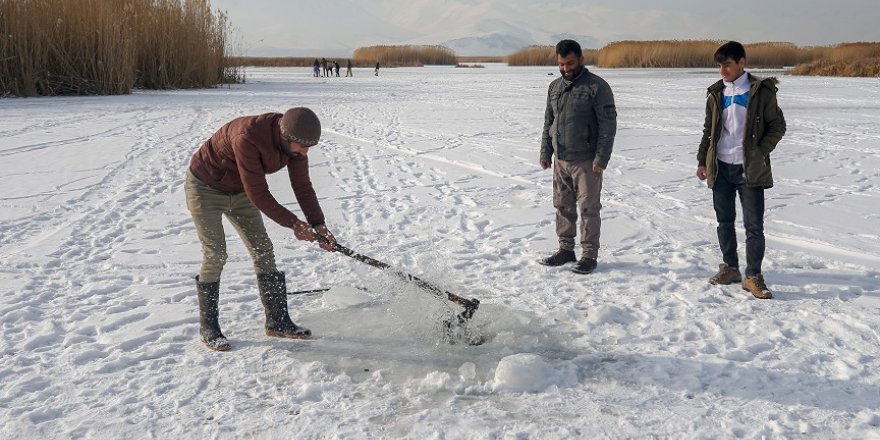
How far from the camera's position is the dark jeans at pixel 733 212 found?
4555mm

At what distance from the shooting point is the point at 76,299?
4.55 m

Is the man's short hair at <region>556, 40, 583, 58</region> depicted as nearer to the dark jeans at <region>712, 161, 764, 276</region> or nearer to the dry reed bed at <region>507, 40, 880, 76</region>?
the dark jeans at <region>712, 161, 764, 276</region>

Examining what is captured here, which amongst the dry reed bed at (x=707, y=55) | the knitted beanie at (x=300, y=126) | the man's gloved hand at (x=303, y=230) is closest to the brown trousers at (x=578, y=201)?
the man's gloved hand at (x=303, y=230)

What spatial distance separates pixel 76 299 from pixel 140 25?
792 inches

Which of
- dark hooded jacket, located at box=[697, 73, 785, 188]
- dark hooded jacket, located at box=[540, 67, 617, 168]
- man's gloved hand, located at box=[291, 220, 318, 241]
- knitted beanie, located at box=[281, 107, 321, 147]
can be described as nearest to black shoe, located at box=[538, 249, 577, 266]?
dark hooded jacket, located at box=[540, 67, 617, 168]

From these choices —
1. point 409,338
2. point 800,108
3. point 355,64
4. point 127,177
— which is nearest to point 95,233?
point 127,177

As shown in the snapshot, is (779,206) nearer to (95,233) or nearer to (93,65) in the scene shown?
(95,233)

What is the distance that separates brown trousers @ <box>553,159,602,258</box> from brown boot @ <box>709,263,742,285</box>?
0.88m

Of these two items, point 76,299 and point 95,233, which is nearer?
point 76,299

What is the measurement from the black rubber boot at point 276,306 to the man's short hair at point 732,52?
3179mm

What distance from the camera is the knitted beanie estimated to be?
10.9ft

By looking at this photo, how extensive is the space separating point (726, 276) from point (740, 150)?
0.94 metres

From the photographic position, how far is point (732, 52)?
14.4ft

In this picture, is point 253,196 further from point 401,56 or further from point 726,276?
point 401,56
